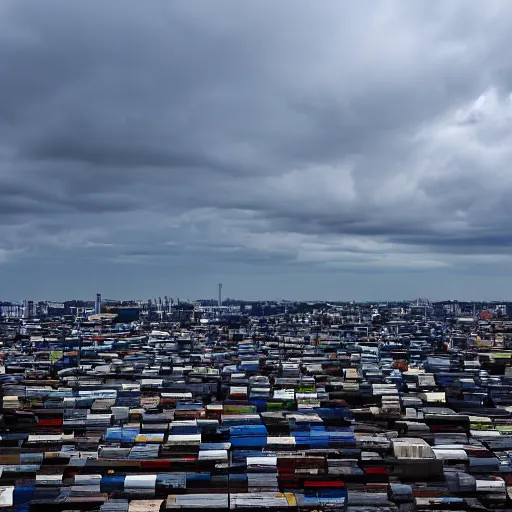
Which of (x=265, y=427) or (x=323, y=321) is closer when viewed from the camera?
(x=265, y=427)

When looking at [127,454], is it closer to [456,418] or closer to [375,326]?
[456,418]

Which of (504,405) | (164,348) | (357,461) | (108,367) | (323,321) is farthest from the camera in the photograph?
(323,321)

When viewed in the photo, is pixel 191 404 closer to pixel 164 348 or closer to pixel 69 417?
pixel 69 417

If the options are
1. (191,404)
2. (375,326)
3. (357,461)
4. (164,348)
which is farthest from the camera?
(375,326)

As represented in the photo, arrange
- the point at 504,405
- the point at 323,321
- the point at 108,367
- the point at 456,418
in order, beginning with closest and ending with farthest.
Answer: the point at 456,418
the point at 504,405
the point at 108,367
the point at 323,321

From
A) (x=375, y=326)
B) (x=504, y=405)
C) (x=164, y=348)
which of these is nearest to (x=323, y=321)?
(x=375, y=326)

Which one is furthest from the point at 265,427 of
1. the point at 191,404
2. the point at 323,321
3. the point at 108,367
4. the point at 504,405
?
the point at 323,321
